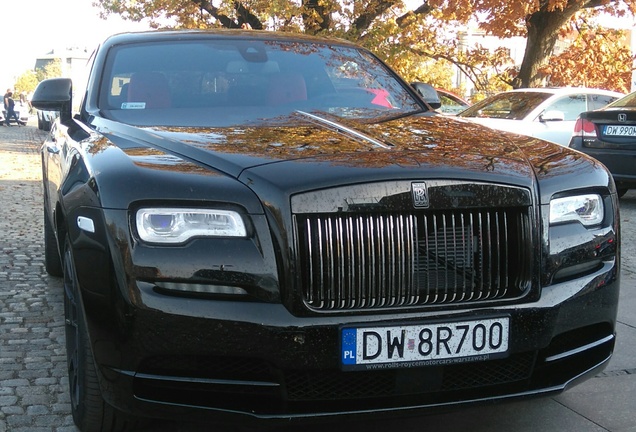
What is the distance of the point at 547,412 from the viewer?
3.65 m

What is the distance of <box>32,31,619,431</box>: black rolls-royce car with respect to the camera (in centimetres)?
271

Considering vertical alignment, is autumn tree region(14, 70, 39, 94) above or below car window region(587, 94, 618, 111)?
below

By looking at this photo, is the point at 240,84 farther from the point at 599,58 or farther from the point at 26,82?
the point at 26,82

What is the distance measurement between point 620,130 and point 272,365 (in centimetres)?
842

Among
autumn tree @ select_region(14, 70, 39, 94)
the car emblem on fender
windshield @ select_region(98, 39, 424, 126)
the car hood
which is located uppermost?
windshield @ select_region(98, 39, 424, 126)

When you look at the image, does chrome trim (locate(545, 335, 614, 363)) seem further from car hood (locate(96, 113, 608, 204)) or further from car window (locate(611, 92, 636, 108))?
car window (locate(611, 92, 636, 108))

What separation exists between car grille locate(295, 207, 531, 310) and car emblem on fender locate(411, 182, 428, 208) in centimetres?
3

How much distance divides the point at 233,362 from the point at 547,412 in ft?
5.03

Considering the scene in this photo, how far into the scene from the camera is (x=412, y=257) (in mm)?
2816

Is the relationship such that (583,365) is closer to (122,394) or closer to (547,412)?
(547,412)

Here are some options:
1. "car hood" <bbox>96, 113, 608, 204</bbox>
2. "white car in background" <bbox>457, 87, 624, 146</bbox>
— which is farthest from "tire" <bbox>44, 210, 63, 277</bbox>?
"white car in background" <bbox>457, 87, 624, 146</bbox>

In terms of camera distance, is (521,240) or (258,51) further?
(258,51)

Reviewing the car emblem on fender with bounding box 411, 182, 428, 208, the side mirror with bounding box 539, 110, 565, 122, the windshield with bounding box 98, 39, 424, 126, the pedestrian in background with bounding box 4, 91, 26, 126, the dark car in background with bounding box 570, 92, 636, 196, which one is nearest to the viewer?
the car emblem on fender with bounding box 411, 182, 428, 208

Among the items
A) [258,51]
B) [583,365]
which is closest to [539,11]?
[258,51]
